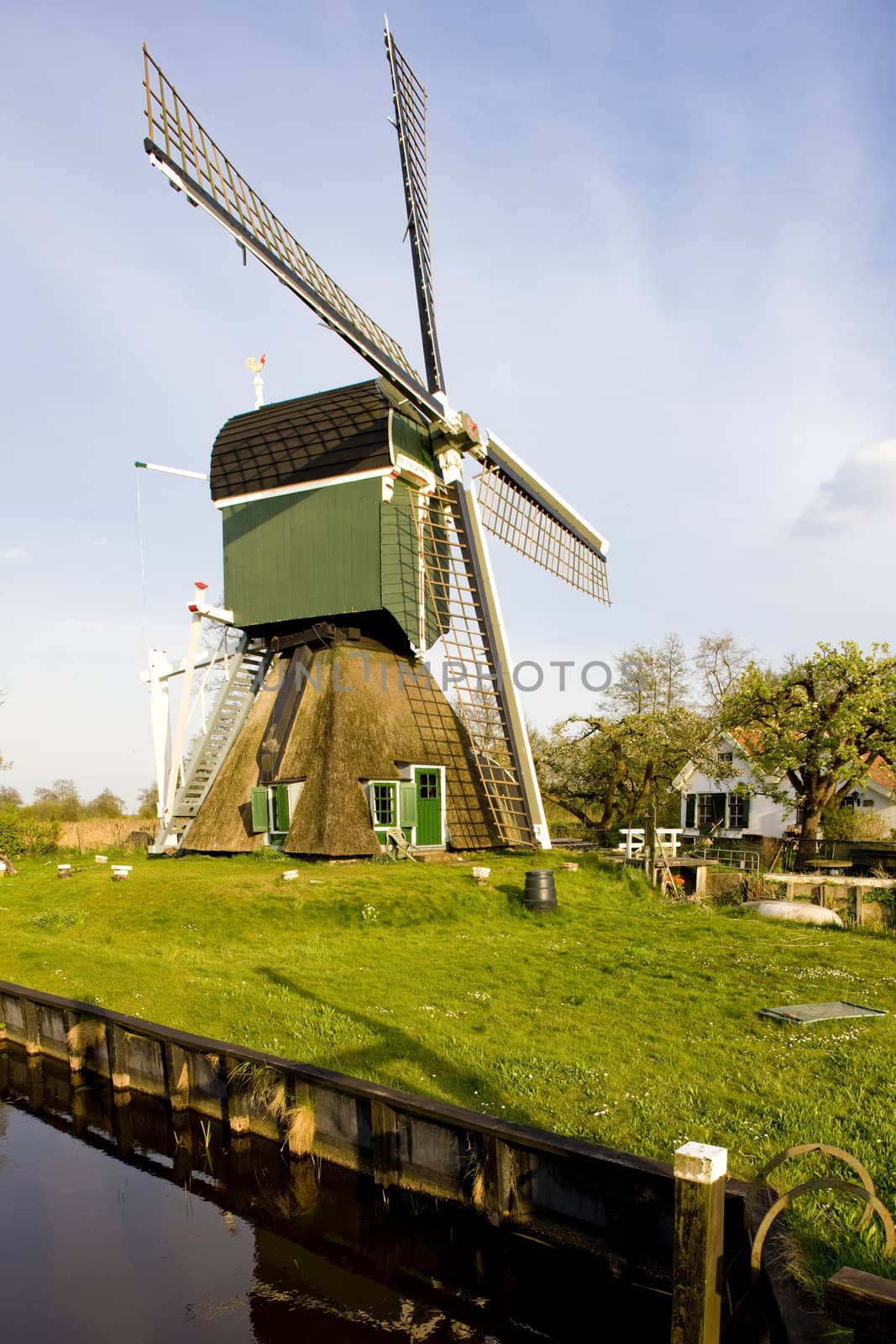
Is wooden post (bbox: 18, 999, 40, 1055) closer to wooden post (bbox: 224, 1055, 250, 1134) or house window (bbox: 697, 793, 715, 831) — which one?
wooden post (bbox: 224, 1055, 250, 1134)

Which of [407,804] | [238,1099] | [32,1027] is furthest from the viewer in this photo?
[407,804]

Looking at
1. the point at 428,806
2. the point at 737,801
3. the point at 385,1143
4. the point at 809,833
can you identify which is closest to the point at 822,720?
the point at 809,833

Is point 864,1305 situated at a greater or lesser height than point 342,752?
lesser

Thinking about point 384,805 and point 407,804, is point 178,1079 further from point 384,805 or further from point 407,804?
point 407,804

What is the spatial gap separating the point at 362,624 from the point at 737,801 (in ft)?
57.1

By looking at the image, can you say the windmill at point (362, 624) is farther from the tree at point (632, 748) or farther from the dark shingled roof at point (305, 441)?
the tree at point (632, 748)

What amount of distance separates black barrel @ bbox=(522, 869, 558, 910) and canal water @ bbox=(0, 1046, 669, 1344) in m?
6.58

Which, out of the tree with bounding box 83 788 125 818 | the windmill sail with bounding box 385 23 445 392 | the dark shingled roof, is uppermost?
the windmill sail with bounding box 385 23 445 392

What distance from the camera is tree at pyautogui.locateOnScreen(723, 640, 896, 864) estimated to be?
813 inches

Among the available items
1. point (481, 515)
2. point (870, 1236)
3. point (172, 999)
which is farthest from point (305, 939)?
point (481, 515)

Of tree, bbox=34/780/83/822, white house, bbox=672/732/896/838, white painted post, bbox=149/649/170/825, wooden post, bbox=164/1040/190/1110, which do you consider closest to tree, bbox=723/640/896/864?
white house, bbox=672/732/896/838

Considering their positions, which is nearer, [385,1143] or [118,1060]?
[385,1143]

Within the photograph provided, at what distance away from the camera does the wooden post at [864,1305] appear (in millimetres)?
2996

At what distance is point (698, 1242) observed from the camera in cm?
374
